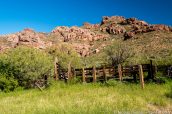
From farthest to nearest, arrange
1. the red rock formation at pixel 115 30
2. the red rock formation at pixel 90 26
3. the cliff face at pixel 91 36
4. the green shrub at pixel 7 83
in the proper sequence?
Result: the red rock formation at pixel 90 26
the red rock formation at pixel 115 30
the cliff face at pixel 91 36
the green shrub at pixel 7 83

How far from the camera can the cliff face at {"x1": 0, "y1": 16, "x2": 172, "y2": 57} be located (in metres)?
110

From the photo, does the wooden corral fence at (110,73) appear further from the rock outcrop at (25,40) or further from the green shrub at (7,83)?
the rock outcrop at (25,40)

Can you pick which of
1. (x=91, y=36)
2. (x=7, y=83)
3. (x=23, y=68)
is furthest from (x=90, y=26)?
(x=7, y=83)

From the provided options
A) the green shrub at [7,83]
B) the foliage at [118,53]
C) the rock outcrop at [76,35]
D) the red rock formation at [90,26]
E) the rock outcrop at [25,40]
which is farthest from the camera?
the red rock formation at [90,26]

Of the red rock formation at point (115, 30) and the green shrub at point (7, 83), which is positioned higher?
the red rock formation at point (115, 30)

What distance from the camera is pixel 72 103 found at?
48.2 ft

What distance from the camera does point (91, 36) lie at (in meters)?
145

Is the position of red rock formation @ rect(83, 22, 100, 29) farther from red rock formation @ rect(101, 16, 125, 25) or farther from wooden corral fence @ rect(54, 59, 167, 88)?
wooden corral fence @ rect(54, 59, 167, 88)

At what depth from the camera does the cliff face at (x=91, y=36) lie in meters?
110

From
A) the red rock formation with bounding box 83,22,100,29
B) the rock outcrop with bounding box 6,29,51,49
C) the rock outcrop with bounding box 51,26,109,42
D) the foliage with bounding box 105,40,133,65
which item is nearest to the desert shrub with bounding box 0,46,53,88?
the foliage with bounding box 105,40,133,65

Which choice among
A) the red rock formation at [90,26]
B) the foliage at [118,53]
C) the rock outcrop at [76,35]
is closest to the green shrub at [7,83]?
the foliage at [118,53]

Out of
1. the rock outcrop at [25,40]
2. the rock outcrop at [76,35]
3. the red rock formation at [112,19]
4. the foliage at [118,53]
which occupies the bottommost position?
the foliage at [118,53]

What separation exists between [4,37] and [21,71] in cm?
10281

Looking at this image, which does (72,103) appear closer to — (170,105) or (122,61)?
(170,105)
